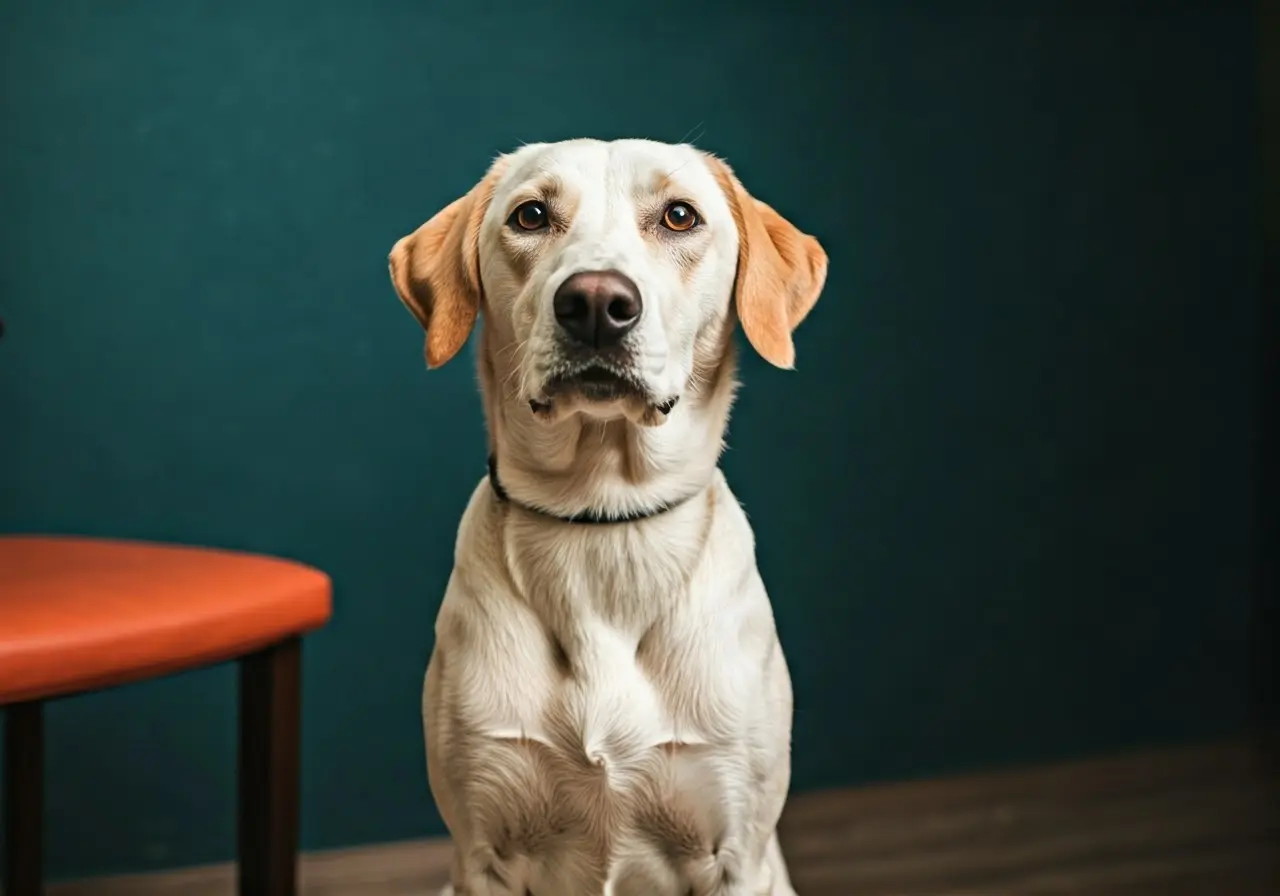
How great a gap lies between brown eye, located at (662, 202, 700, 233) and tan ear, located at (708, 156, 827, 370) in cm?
6

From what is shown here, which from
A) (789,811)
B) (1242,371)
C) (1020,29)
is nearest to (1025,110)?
(1020,29)

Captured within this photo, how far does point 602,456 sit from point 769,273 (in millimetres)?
214

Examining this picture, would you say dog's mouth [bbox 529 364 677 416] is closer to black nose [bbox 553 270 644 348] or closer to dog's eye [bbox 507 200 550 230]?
black nose [bbox 553 270 644 348]

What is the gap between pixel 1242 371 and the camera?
9.12 ft

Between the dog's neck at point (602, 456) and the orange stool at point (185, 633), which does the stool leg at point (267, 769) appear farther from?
the dog's neck at point (602, 456)

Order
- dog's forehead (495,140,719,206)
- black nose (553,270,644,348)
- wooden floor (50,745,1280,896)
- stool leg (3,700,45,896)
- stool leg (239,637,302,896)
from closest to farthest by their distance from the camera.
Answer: black nose (553,270,644,348) → dog's forehead (495,140,719,206) → stool leg (239,637,302,896) → stool leg (3,700,45,896) → wooden floor (50,745,1280,896)

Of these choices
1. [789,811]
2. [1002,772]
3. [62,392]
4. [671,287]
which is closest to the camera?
[671,287]

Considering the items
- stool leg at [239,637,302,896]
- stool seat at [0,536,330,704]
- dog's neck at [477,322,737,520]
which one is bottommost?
stool leg at [239,637,302,896]

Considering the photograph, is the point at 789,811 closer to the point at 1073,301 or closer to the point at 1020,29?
the point at 1073,301

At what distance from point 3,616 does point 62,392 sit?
972mm

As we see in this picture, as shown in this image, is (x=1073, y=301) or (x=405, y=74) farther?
(x=1073, y=301)

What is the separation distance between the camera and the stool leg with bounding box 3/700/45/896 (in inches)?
65.6

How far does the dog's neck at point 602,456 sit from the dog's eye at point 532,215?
0.11 metres

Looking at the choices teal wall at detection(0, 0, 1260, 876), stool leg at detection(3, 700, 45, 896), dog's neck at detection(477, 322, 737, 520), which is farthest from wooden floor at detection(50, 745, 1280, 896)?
dog's neck at detection(477, 322, 737, 520)
